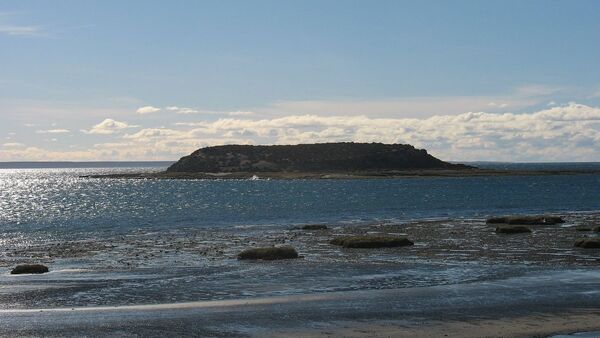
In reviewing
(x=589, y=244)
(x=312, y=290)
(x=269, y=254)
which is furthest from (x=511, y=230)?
(x=312, y=290)

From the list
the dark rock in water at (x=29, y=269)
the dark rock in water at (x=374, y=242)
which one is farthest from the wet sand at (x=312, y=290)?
the dark rock in water at (x=374, y=242)

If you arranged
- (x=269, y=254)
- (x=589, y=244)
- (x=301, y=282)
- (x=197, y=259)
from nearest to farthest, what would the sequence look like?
(x=301, y=282) → (x=269, y=254) → (x=197, y=259) → (x=589, y=244)

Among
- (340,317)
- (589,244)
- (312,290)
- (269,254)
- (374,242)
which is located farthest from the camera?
(374,242)

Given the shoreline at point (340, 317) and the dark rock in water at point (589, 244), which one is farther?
the dark rock in water at point (589, 244)

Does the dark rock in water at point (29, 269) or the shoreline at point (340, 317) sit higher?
the shoreline at point (340, 317)

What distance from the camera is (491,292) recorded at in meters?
32.2

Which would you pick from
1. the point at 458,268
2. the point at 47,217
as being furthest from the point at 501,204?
the point at 458,268

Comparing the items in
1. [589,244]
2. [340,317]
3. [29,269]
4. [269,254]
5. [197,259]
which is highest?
[589,244]

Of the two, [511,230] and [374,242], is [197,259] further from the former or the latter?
[511,230]

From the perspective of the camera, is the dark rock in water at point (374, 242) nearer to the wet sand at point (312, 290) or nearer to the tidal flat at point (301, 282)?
the tidal flat at point (301, 282)

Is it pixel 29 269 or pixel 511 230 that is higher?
pixel 511 230

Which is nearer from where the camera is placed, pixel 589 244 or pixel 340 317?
pixel 340 317

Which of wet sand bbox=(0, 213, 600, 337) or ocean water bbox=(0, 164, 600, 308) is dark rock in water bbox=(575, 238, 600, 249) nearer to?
wet sand bbox=(0, 213, 600, 337)

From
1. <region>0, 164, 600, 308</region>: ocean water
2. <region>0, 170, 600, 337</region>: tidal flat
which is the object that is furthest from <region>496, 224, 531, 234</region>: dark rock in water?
<region>0, 164, 600, 308</region>: ocean water
